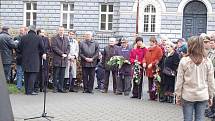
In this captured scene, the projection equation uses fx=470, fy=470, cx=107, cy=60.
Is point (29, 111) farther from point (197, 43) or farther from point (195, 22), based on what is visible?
point (195, 22)

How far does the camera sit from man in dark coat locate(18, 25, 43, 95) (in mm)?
14187

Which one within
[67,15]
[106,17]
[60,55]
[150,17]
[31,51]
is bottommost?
[60,55]

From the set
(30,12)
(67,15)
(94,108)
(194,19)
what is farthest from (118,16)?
(94,108)

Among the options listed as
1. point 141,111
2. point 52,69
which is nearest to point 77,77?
point 52,69

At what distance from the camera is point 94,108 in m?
12.0

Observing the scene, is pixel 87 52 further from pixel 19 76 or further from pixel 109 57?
pixel 19 76

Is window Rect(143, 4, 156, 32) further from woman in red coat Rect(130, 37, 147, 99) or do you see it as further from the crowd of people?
woman in red coat Rect(130, 37, 147, 99)

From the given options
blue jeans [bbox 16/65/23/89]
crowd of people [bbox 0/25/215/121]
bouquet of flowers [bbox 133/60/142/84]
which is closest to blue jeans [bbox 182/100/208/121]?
crowd of people [bbox 0/25/215/121]

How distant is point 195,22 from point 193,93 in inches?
1098

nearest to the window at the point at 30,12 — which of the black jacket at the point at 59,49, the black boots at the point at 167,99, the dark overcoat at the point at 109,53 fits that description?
the dark overcoat at the point at 109,53

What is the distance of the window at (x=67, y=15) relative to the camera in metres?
37.3

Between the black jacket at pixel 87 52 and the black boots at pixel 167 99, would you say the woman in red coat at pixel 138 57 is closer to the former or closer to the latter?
the black boots at pixel 167 99

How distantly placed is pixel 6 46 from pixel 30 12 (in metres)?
24.0

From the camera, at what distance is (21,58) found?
48.0 ft
